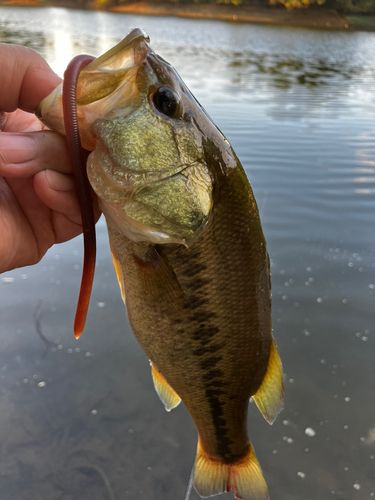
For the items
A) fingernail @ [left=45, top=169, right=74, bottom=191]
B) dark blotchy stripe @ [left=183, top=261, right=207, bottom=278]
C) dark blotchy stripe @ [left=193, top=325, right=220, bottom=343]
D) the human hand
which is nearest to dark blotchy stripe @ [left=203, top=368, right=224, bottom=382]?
dark blotchy stripe @ [left=193, top=325, right=220, bottom=343]

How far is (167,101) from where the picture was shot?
119 cm

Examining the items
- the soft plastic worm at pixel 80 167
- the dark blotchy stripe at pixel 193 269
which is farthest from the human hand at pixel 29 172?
the dark blotchy stripe at pixel 193 269

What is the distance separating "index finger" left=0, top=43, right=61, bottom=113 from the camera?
1.45 metres

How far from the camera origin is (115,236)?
1370 millimetres

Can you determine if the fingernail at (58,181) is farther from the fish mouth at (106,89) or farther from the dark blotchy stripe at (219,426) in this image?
the dark blotchy stripe at (219,426)

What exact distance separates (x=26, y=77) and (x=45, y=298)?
2195 mm

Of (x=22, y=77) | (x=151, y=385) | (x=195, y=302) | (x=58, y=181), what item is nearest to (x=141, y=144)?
(x=58, y=181)

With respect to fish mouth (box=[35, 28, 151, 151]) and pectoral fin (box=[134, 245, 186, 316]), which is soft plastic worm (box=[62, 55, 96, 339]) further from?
pectoral fin (box=[134, 245, 186, 316])

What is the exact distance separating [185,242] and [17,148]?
581 mm

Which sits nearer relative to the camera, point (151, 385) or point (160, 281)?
point (160, 281)

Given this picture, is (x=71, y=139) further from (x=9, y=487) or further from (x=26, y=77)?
(x=9, y=487)

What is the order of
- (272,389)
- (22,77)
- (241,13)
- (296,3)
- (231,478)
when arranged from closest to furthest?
(22,77) → (272,389) → (231,478) → (241,13) → (296,3)

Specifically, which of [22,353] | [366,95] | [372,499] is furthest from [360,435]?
[366,95]

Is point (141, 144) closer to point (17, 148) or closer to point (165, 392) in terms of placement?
point (17, 148)
